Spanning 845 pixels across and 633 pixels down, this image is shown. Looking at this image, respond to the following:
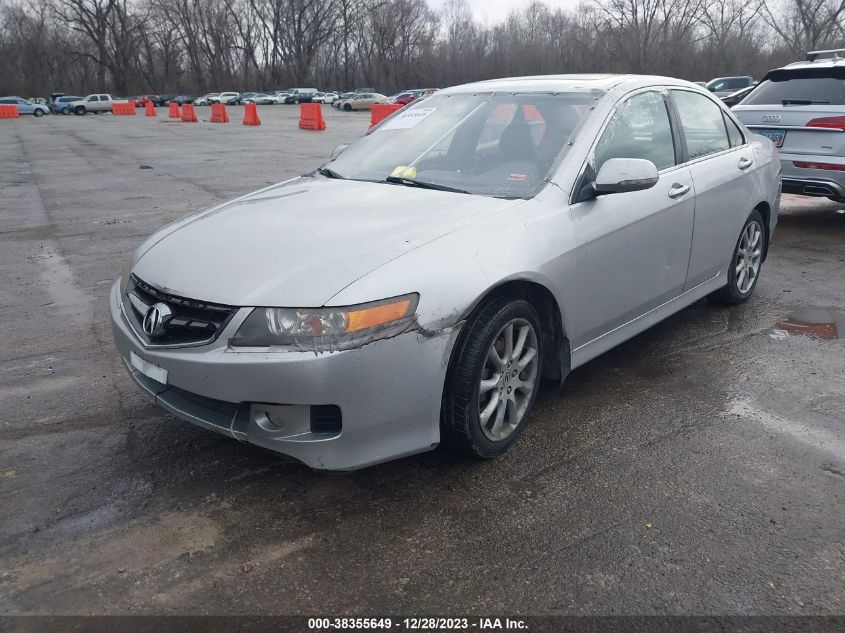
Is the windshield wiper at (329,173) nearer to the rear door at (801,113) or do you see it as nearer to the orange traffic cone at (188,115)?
the rear door at (801,113)

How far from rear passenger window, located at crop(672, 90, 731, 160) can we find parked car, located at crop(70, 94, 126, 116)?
188 ft

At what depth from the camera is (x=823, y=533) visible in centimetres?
264

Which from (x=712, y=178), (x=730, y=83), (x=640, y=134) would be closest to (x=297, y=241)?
(x=640, y=134)

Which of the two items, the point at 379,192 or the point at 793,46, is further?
the point at 793,46

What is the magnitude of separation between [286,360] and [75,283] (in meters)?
4.43

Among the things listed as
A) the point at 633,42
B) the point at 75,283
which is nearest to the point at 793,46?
the point at 633,42

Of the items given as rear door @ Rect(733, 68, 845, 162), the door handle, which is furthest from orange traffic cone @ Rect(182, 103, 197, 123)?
the door handle

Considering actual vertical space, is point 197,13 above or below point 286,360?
above

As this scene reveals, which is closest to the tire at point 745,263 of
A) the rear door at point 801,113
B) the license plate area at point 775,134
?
the rear door at point 801,113

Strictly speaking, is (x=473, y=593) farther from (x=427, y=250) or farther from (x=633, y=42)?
(x=633, y=42)

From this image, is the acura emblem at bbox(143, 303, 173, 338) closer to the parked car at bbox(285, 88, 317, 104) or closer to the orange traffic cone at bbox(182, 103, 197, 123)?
the orange traffic cone at bbox(182, 103, 197, 123)

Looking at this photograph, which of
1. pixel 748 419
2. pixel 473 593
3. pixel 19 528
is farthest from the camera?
pixel 748 419

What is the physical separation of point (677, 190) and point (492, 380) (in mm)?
1789

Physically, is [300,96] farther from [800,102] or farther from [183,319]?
[183,319]
